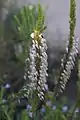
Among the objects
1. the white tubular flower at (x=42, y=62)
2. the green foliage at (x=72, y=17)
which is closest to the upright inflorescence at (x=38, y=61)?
the white tubular flower at (x=42, y=62)

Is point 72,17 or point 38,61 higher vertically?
point 72,17

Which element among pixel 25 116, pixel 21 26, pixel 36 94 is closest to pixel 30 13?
pixel 21 26

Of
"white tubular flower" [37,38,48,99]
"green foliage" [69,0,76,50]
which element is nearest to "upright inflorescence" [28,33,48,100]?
"white tubular flower" [37,38,48,99]

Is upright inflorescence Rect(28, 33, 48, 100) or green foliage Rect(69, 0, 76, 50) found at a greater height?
green foliage Rect(69, 0, 76, 50)

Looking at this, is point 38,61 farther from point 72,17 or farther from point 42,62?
point 72,17

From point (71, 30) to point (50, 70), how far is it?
124 centimetres

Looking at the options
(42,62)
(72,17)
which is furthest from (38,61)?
(72,17)

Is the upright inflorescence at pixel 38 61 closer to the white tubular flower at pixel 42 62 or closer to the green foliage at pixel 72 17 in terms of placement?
the white tubular flower at pixel 42 62

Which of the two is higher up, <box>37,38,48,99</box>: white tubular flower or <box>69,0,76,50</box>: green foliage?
<box>69,0,76,50</box>: green foliage

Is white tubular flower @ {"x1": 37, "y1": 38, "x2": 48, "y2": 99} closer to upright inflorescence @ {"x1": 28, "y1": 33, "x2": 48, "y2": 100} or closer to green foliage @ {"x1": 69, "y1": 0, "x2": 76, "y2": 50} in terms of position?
upright inflorescence @ {"x1": 28, "y1": 33, "x2": 48, "y2": 100}

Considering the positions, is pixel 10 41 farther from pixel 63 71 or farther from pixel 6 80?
pixel 63 71

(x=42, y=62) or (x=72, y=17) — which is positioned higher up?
(x=72, y=17)

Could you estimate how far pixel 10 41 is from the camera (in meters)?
2.69

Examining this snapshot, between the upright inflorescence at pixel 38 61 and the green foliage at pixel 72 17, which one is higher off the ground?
the green foliage at pixel 72 17
